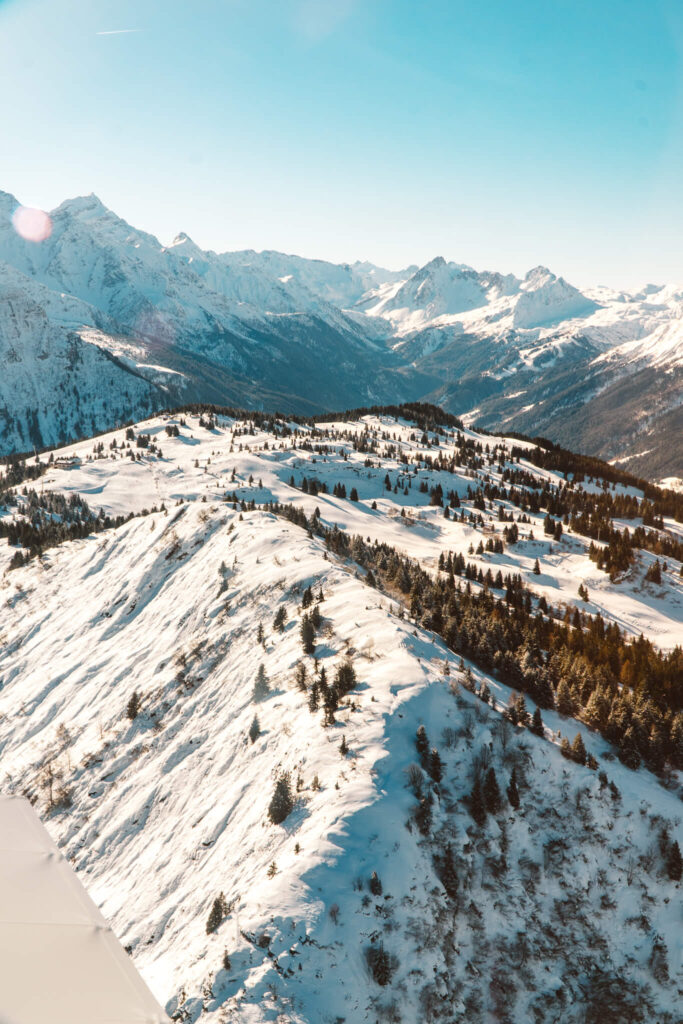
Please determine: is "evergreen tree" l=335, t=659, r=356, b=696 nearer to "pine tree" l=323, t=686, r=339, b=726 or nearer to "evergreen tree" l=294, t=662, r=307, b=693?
"pine tree" l=323, t=686, r=339, b=726

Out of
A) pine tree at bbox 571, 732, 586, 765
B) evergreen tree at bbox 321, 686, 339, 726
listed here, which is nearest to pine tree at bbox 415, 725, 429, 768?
evergreen tree at bbox 321, 686, 339, 726

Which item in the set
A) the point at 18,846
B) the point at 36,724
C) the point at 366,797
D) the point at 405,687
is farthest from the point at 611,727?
the point at 36,724

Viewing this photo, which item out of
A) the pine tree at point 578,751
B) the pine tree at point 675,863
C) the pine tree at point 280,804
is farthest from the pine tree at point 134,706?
the pine tree at point 675,863

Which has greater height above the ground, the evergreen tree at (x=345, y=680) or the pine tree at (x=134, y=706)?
the evergreen tree at (x=345, y=680)

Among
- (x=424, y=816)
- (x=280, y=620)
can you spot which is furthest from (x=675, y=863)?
(x=280, y=620)

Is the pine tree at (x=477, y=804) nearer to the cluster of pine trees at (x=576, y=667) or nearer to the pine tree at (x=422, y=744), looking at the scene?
the pine tree at (x=422, y=744)

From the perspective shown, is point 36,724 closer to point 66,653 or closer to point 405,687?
point 66,653

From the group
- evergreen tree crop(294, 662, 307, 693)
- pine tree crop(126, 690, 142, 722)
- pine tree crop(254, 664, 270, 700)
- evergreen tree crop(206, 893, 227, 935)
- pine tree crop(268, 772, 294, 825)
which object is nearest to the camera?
evergreen tree crop(206, 893, 227, 935)
